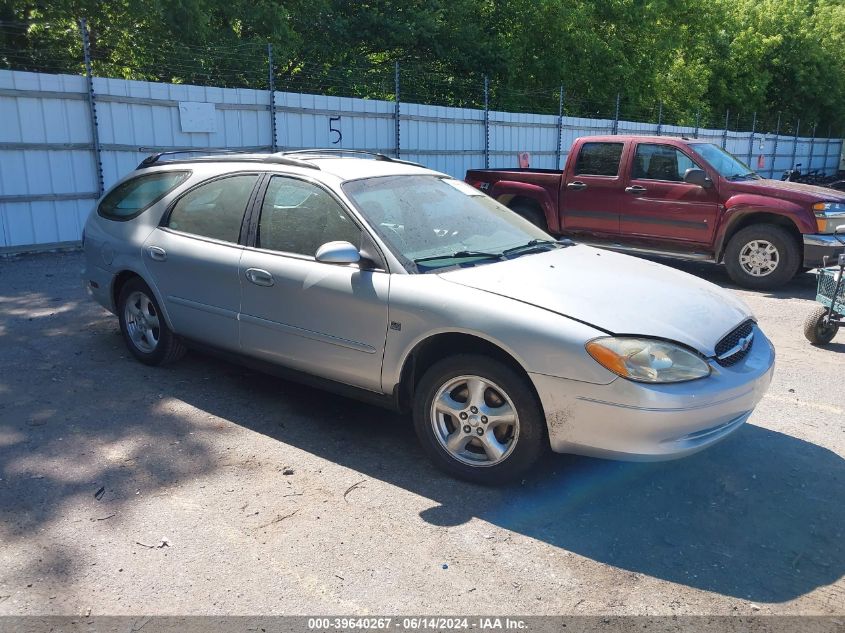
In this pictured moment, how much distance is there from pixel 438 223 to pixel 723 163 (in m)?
6.47

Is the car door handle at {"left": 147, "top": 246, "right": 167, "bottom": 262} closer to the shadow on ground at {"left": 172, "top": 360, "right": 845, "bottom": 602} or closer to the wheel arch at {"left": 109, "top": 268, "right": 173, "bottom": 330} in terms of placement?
the wheel arch at {"left": 109, "top": 268, "right": 173, "bottom": 330}

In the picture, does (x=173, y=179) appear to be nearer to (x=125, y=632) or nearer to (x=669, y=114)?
(x=125, y=632)

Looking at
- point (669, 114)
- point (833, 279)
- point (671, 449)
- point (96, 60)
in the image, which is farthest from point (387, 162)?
point (669, 114)

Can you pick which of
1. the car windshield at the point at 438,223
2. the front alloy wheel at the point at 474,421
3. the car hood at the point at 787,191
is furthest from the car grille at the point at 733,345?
the car hood at the point at 787,191

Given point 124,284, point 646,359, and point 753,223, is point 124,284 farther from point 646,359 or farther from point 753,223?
point 753,223

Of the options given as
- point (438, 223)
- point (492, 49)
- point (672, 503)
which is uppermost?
point (492, 49)

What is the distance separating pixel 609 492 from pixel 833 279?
3734mm

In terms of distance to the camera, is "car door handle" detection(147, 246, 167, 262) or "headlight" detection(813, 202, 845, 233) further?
"headlight" detection(813, 202, 845, 233)

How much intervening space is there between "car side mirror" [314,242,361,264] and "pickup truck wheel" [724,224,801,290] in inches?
260

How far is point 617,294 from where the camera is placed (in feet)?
12.6

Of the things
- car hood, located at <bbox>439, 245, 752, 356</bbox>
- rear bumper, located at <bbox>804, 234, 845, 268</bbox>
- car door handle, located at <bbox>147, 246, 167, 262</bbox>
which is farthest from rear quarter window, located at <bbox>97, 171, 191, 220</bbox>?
rear bumper, located at <bbox>804, 234, 845, 268</bbox>

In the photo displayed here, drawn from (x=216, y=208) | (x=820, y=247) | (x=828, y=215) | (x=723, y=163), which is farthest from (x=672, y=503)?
(x=723, y=163)

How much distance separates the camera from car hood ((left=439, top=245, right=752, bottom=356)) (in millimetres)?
3580

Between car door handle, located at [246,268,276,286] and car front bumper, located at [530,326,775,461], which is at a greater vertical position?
car door handle, located at [246,268,276,286]
